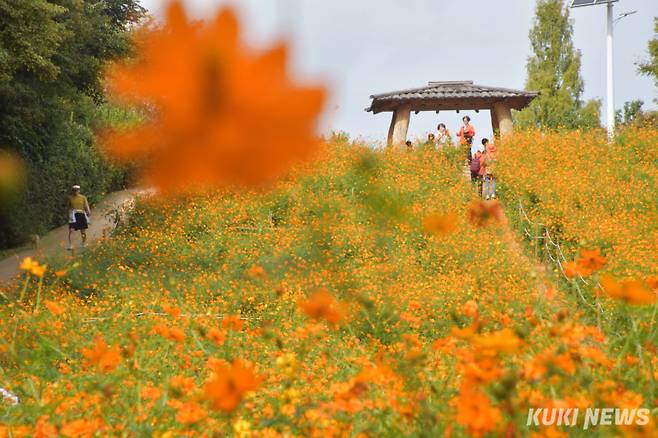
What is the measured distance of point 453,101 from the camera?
14.8m

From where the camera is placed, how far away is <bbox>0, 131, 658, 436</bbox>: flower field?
132cm

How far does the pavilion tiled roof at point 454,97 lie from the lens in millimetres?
14070

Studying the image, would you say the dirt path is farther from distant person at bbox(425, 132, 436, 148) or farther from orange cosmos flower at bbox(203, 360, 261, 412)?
orange cosmos flower at bbox(203, 360, 261, 412)

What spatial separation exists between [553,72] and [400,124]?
16.4 meters

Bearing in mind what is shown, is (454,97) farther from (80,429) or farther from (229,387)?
(229,387)

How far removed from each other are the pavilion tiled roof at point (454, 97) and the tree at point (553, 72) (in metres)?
12.7

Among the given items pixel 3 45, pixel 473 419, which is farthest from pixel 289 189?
pixel 3 45

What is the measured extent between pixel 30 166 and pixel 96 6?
5.50 metres

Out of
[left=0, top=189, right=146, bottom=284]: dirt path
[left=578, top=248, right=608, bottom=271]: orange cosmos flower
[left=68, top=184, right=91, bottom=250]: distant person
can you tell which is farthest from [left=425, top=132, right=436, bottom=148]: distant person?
[left=68, top=184, right=91, bottom=250]: distant person

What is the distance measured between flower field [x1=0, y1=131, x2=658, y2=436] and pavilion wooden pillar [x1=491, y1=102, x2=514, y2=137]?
5.70 feet

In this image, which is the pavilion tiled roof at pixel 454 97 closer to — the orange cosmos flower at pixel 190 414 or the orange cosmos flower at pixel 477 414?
the orange cosmos flower at pixel 190 414

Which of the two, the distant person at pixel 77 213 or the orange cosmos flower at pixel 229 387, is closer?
the orange cosmos flower at pixel 229 387

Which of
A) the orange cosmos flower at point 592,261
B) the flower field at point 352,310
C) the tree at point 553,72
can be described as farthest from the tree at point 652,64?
the orange cosmos flower at point 592,261

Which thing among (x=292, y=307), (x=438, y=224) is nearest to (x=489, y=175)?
(x=292, y=307)
